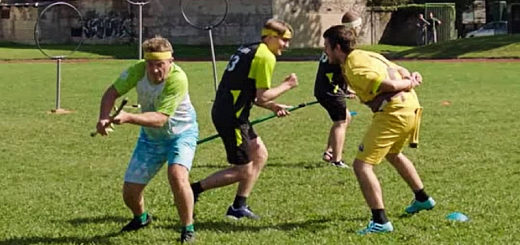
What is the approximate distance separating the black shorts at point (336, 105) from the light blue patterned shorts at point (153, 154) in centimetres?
387

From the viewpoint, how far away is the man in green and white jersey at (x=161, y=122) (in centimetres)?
700

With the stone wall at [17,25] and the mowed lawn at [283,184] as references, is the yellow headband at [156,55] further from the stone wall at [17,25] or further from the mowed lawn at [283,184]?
the stone wall at [17,25]

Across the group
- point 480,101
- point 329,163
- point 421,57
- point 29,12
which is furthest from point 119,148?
point 29,12

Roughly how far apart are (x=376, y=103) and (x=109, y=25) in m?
42.3

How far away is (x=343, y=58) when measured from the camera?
7.63 m

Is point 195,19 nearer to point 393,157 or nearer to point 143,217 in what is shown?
point 393,157

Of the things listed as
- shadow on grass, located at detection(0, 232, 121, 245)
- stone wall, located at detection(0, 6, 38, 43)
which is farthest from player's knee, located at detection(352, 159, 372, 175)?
stone wall, located at detection(0, 6, 38, 43)

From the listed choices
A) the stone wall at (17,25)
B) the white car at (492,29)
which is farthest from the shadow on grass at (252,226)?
the white car at (492,29)

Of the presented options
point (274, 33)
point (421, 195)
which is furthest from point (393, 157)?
point (274, 33)

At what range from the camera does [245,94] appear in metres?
8.02

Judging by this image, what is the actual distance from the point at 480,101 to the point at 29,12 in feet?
110

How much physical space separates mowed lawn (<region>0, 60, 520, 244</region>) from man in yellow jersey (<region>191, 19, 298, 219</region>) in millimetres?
550

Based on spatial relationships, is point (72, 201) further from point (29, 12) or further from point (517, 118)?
point (29, 12)

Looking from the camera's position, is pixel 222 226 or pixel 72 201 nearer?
pixel 222 226
